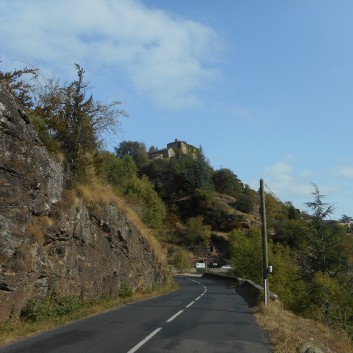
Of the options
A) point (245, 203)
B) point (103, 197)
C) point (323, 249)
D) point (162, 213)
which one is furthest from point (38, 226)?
point (245, 203)

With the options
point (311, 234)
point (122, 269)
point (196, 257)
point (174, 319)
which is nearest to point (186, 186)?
point (196, 257)

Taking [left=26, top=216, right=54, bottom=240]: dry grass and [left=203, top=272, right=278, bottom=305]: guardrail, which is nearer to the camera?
[left=26, top=216, right=54, bottom=240]: dry grass

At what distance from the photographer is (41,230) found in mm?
16375

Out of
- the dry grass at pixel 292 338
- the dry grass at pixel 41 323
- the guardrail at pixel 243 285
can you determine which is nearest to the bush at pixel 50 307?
the dry grass at pixel 41 323

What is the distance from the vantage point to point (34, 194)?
16141 mm

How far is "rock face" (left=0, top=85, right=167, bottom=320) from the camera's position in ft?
46.4

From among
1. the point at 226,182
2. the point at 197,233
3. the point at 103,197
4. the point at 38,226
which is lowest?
the point at 38,226

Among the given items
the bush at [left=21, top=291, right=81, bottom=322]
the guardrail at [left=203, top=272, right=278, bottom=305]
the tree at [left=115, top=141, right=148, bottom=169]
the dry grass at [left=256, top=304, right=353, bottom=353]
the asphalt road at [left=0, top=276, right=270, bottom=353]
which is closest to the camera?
the asphalt road at [left=0, top=276, right=270, bottom=353]

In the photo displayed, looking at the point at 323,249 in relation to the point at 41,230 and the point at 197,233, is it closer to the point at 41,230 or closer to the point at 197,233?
the point at 41,230

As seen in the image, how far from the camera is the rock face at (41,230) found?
1416 cm

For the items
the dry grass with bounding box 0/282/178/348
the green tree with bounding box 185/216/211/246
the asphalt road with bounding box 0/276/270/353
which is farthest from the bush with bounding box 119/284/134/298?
the green tree with bounding box 185/216/211/246

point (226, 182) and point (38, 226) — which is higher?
point (226, 182)

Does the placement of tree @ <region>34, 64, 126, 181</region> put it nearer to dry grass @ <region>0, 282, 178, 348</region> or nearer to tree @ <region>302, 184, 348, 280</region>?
dry grass @ <region>0, 282, 178, 348</region>

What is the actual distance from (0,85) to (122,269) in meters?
14.0
